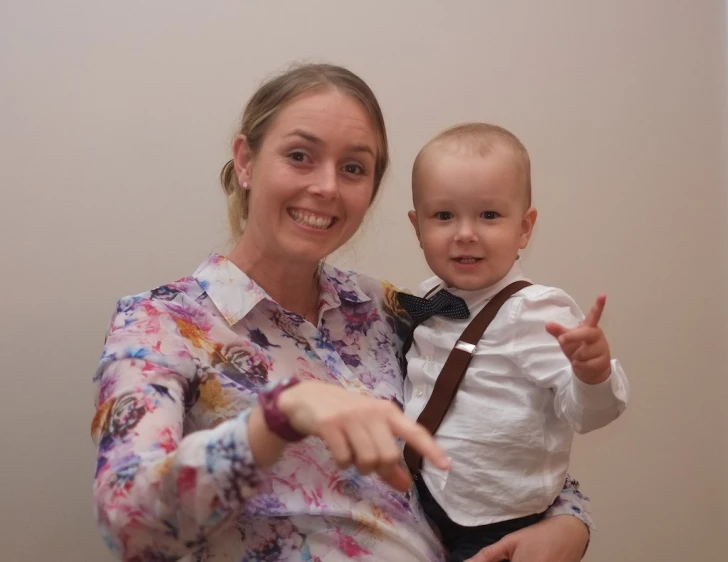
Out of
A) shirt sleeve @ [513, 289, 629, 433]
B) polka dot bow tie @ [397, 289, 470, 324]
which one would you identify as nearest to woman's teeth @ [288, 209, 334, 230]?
polka dot bow tie @ [397, 289, 470, 324]

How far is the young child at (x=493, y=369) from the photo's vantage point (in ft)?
3.18

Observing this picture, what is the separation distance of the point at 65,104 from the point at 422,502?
0.98m

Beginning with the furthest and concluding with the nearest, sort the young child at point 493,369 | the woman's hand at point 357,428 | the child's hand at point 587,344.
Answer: the young child at point 493,369
the child's hand at point 587,344
the woman's hand at point 357,428

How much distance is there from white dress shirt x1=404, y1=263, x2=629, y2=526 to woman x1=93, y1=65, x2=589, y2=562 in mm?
62

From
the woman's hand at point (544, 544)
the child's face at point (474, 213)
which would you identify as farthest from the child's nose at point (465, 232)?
the woman's hand at point (544, 544)

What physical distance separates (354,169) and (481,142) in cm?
21

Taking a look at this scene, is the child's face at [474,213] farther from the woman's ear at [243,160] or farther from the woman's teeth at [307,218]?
the woman's ear at [243,160]

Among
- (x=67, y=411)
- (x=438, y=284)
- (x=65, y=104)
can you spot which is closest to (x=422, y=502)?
(x=438, y=284)

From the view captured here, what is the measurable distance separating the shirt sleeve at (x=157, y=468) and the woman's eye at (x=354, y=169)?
1.45 ft

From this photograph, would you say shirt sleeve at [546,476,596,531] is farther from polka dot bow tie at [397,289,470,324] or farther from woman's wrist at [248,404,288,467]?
woman's wrist at [248,404,288,467]

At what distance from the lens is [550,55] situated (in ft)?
5.33

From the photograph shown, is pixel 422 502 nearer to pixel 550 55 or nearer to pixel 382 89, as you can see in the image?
pixel 382 89

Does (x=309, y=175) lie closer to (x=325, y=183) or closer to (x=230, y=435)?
(x=325, y=183)

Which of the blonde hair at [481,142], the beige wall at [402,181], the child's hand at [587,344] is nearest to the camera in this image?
the child's hand at [587,344]
